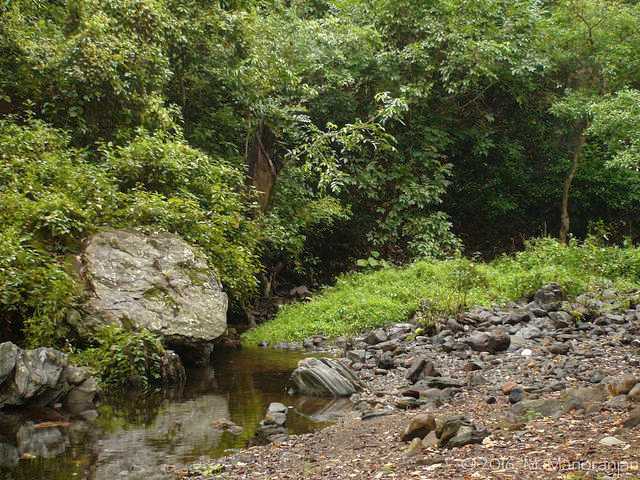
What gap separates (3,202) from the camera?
909cm

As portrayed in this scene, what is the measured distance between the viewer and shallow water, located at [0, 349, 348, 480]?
5305 millimetres

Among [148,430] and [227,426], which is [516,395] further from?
[148,430]

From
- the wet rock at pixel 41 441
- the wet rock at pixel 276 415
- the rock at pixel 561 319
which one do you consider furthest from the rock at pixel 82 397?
the rock at pixel 561 319

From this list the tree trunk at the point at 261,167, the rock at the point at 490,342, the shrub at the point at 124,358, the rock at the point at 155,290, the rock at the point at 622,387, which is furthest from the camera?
the tree trunk at the point at 261,167

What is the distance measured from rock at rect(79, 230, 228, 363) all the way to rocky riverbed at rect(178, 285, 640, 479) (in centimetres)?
207

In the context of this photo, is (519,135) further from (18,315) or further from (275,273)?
(18,315)

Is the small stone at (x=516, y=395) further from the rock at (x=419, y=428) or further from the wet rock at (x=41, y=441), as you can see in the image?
the wet rock at (x=41, y=441)

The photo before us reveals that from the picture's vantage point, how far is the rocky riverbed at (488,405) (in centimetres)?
409

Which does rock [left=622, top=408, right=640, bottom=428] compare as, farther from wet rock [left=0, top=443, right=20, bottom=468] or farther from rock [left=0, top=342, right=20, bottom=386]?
rock [left=0, top=342, right=20, bottom=386]

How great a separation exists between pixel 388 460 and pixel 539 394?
1.99m

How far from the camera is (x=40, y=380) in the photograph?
274 inches

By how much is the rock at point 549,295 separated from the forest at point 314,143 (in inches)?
32.7

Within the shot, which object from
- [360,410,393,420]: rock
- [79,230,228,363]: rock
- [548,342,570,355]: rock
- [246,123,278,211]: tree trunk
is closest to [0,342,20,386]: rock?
[79,230,228,363]: rock

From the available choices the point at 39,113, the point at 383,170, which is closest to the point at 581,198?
the point at 383,170
